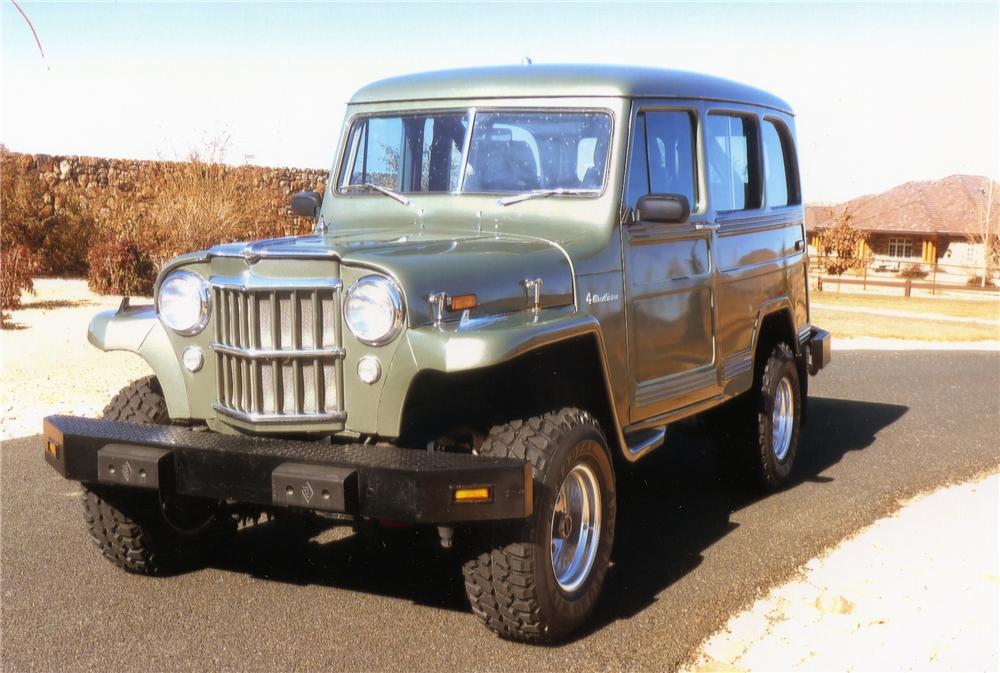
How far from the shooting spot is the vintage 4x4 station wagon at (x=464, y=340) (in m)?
4.08

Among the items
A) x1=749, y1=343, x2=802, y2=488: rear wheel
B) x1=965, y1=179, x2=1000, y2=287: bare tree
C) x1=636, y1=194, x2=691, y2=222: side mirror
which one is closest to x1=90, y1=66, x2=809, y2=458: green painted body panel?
x1=636, y1=194, x2=691, y2=222: side mirror

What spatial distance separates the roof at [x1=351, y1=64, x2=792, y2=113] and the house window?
193 ft

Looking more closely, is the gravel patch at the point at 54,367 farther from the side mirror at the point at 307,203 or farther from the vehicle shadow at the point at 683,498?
the vehicle shadow at the point at 683,498

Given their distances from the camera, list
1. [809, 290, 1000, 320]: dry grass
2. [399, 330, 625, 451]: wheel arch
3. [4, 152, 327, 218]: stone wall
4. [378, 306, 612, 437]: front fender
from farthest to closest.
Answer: [809, 290, 1000, 320]: dry grass, [4, 152, 327, 218]: stone wall, [399, 330, 625, 451]: wheel arch, [378, 306, 612, 437]: front fender

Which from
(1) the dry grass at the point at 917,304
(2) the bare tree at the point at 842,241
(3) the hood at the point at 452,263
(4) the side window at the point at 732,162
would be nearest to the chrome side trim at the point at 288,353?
(3) the hood at the point at 452,263

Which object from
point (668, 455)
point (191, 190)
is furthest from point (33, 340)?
point (668, 455)

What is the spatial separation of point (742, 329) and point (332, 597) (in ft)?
9.49

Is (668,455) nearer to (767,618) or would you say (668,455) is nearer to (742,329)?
(742,329)

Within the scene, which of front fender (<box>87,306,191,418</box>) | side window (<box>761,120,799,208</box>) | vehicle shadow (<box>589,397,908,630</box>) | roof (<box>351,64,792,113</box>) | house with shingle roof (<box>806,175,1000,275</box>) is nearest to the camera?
front fender (<box>87,306,191,418</box>)

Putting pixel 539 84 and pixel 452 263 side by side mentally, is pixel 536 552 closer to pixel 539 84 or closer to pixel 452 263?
pixel 452 263

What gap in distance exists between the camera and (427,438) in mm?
4441

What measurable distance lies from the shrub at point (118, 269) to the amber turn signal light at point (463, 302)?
13.0 metres

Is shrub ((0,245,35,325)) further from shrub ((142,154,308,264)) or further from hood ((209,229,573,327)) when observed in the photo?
hood ((209,229,573,327))

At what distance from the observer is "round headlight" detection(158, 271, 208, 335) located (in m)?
4.50
